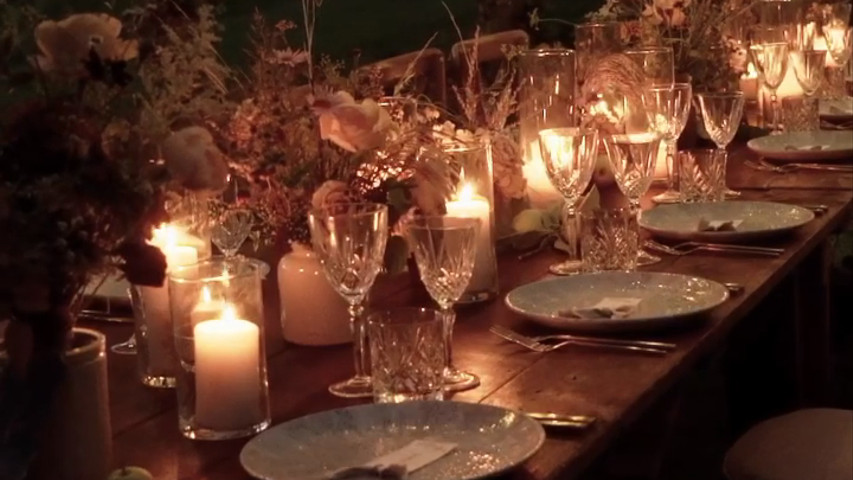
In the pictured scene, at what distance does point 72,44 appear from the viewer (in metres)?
1.24

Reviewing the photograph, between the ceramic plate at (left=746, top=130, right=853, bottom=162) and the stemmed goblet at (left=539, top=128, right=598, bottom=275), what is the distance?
104cm

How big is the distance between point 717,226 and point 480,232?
1.81 ft

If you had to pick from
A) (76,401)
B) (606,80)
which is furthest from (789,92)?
(76,401)

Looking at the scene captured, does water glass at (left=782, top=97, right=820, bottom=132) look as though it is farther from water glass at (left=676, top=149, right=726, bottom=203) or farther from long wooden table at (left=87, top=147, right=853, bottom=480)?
long wooden table at (left=87, top=147, right=853, bottom=480)

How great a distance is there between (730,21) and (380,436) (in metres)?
2.26

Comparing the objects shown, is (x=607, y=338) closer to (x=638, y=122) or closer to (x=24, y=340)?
(x=24, y=340)

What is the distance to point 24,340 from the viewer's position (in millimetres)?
1228

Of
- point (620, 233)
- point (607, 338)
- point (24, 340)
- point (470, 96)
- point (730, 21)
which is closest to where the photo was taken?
point (24, 340)

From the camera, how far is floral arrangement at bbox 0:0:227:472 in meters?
1.19

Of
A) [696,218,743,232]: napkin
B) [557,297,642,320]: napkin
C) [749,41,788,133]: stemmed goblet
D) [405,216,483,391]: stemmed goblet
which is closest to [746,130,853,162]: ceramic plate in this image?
[749,41,788,133]: stemmed goblet

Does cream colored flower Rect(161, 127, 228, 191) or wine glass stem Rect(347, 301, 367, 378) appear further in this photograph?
wine glass stem Rect(347, 301, 367, 378)

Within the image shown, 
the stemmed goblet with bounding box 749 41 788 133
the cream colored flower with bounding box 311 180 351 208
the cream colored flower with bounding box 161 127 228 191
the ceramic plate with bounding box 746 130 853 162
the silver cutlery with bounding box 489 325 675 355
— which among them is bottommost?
the silver cutlery with bounding box 489 325 675 355

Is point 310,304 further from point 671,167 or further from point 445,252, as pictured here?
point 671,167

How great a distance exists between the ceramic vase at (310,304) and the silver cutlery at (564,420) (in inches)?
16.6
